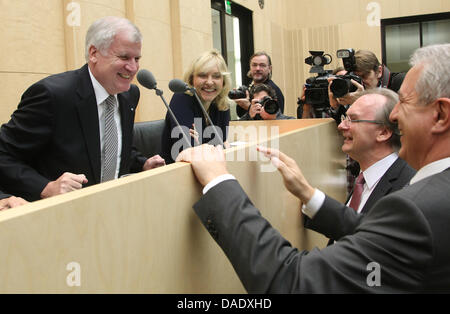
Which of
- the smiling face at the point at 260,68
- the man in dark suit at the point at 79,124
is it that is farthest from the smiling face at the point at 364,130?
the smiling face at the point at 260,68

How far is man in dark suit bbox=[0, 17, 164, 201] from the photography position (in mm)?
1533

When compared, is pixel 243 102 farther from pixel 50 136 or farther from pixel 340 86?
pixel 50 136

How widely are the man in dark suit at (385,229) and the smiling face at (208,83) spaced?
149 centimetres

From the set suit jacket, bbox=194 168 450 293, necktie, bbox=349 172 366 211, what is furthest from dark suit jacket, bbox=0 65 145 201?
necktie, bbox=349 172 366 211

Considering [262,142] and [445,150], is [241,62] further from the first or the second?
Result: [445,150]

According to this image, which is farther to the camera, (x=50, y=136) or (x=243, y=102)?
(x=243, y=102)

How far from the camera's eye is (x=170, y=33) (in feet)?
14.8

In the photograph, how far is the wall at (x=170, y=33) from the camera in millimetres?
2809

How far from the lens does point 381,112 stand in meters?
1.81

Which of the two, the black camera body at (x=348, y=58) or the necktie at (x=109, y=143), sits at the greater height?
the black camera body at (x=348, y=58)

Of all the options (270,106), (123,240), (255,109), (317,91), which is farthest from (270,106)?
(123,240)

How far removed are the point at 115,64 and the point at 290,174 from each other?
87 cm

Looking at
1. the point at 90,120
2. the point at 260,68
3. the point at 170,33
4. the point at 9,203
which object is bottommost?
the point at 9,203

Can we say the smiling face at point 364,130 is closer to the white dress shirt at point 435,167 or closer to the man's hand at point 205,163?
the white dress shirt at point 435,167
